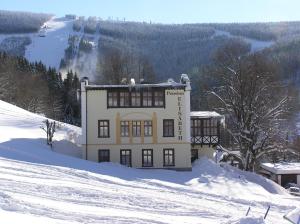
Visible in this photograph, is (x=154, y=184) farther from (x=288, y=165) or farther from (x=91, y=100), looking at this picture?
(x=288, y=165)

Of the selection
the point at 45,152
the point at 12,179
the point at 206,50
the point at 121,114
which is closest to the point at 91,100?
the point at 121,114

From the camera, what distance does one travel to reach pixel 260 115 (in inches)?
1801

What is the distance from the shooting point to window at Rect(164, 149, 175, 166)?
41594 mm

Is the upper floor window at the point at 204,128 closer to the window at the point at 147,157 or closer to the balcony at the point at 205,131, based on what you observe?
the balcony at the point at 205,131

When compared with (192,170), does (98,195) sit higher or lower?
higher

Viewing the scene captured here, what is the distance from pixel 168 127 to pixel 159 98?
2.37 meters

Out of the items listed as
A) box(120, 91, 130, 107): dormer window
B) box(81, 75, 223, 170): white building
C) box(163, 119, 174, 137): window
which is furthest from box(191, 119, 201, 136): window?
box(120, 91, 130, 107): dormer window

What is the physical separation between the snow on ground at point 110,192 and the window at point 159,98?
5448 millimetres

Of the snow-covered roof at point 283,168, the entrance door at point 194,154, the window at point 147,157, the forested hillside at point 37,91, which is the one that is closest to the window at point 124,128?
the window at point 147,157

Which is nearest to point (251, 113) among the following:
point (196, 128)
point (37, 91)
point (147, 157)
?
point (196, 128)

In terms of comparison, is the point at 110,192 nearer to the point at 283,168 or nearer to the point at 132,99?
the point at 132,99

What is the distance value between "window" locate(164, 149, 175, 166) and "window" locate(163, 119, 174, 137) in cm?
124

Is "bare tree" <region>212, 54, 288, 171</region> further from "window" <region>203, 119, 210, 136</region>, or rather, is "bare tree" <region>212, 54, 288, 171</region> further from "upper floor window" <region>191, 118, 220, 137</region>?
"window" <region>203, 119, 210, 136</region>

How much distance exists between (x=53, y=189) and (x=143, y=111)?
20740 mm
